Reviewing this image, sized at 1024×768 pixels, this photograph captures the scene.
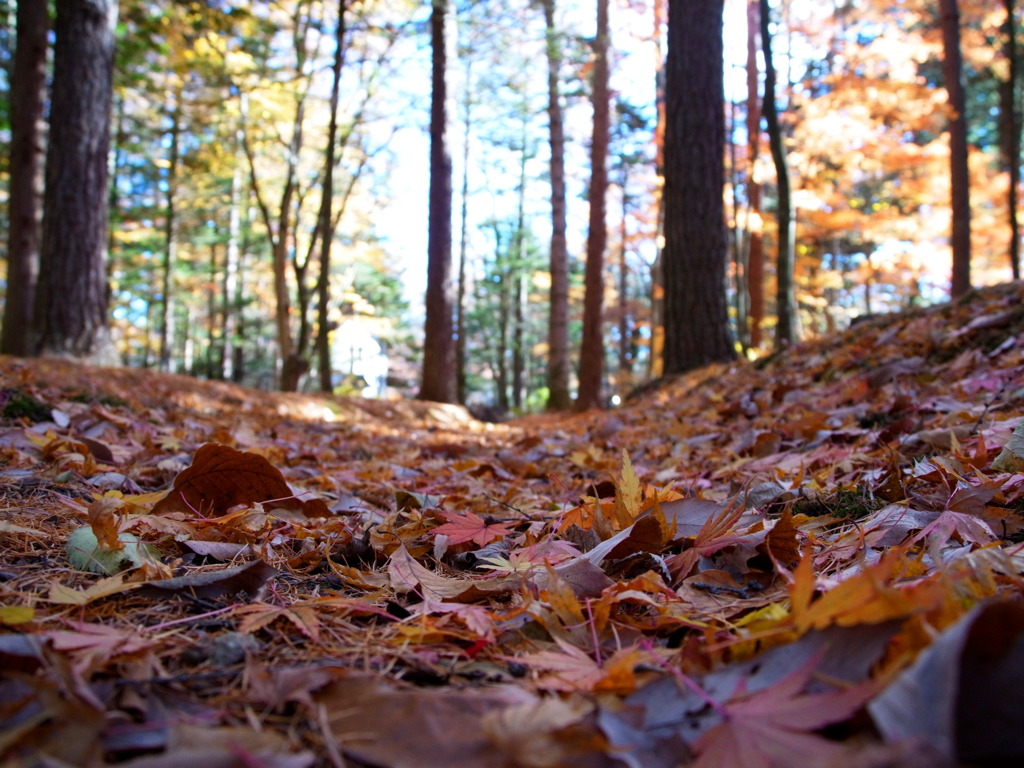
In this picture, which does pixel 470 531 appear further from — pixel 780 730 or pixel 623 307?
pixel 623 307

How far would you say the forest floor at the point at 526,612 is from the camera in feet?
2.01

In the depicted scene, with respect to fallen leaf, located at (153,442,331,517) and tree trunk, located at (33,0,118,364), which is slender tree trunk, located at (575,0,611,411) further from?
fallen leaf, located at (153,442,331,517)

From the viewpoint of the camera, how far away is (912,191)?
1445cm

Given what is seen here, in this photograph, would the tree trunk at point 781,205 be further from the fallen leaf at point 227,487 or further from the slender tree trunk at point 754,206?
the slender tree trunk at point 754,206

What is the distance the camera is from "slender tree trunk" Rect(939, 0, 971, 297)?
849 cm

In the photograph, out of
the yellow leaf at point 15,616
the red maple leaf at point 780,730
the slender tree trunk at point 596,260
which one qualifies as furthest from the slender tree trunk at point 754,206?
the yellow leaf at point 15,616

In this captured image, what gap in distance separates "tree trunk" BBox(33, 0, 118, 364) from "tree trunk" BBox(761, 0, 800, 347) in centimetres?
593

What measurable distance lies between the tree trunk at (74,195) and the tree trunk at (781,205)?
5932 mm

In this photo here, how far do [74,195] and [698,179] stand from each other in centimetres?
562

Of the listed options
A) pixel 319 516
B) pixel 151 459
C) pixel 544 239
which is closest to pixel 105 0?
pixel 151 459

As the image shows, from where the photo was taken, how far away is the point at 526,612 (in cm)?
103

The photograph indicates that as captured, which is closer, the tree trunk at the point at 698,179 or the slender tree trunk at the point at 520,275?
the tree trunk at the point at 698,179

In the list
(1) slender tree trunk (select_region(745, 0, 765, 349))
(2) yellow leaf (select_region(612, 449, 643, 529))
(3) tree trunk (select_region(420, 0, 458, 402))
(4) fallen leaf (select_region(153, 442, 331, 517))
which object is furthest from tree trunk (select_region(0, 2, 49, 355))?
(1) slender tree trunk (select_region(745, 0, 765, 349))

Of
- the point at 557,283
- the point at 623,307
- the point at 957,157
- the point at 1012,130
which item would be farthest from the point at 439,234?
the point at 623,307
